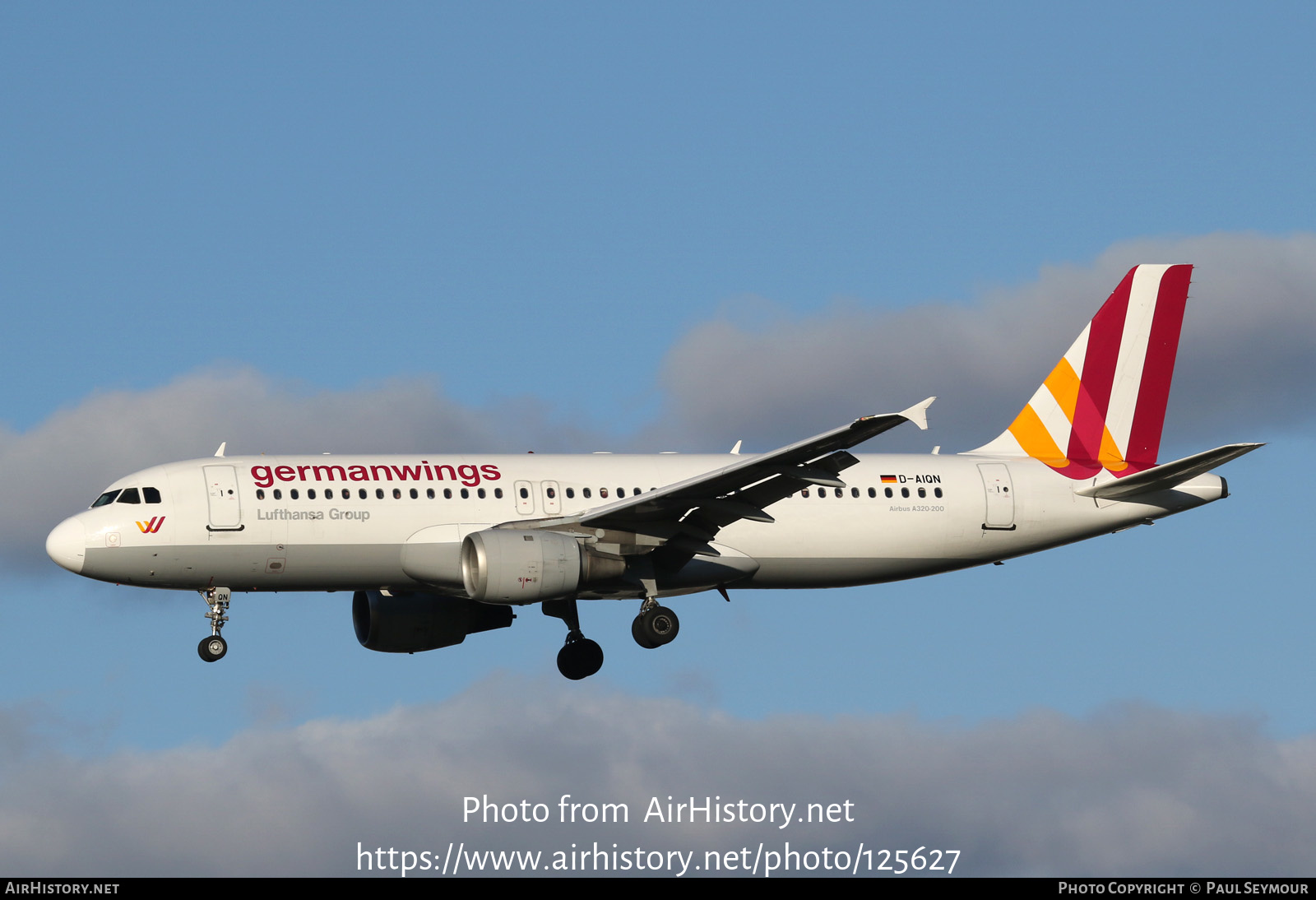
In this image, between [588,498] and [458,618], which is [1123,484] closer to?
[588,498]

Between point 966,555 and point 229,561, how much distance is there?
681 inches

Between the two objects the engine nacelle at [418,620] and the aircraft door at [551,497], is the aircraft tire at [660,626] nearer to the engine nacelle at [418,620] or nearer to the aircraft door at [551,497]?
the aircraft door at [551,497]

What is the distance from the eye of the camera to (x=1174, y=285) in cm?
5041

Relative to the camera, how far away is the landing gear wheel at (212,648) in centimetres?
4216

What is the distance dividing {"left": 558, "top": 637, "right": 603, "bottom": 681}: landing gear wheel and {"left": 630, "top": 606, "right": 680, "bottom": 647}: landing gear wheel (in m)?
4.16

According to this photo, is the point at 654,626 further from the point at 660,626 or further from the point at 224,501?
the point at 224,501

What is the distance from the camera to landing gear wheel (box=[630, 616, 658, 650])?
1691 inches

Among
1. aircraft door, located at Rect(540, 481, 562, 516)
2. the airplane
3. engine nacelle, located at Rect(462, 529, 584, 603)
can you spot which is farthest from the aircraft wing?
engine nacelle, located at Rect(462, 529, 584, 603)

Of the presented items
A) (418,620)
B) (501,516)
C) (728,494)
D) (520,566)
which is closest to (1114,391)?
(728,494)

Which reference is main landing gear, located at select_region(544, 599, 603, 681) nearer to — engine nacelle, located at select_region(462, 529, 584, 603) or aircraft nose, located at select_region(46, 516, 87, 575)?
engine nacelle, located at select_region(462, 529, 584, 603)

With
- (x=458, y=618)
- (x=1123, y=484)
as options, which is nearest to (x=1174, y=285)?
(x=1123, y=484)

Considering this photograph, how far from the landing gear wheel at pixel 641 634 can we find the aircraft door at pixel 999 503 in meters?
8.82

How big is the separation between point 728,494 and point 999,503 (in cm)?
797

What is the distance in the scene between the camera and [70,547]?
137 feet
